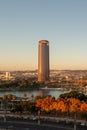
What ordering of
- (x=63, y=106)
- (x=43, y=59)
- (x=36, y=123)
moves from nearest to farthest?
(x=36, y=123)
(x=63, y=106)
(x=43, y=59)

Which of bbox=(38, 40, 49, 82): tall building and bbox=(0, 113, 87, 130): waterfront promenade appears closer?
bbox=(0, 113, 87, 130): waterfront promenade

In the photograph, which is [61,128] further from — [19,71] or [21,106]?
[19,71]

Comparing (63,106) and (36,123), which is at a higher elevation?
(63,106)

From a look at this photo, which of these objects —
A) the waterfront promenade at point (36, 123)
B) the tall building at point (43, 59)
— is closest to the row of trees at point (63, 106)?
the waterfront promenade at point (36, 123)

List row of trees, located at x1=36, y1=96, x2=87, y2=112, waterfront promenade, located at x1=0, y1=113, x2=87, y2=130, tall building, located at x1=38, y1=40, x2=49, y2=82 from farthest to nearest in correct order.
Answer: tall building, located at x1=38, y1=40, x2=49, y2=82
row of trees, located at x1=36, y1=96, x2=87, y2=112
waterfront promenade, located at x1=0, y1=113, x2=87, y2=130

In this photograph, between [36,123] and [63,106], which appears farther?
[63,106]

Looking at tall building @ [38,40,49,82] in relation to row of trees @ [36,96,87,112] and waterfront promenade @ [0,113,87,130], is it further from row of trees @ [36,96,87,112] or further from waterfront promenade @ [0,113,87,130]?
waterfront promenade @ [0,113,87,130]

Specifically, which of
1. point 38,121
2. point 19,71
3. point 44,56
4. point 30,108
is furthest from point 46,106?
point 19,71

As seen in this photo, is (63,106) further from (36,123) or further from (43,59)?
(43,59)

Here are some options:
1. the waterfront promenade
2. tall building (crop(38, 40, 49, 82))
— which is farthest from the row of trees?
tall building (crop(38, 40, 49, 82))

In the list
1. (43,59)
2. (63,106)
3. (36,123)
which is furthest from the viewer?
(43,59)

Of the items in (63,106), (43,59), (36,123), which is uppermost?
(43,59)

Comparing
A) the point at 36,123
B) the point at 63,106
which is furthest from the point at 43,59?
the point at 36,123
